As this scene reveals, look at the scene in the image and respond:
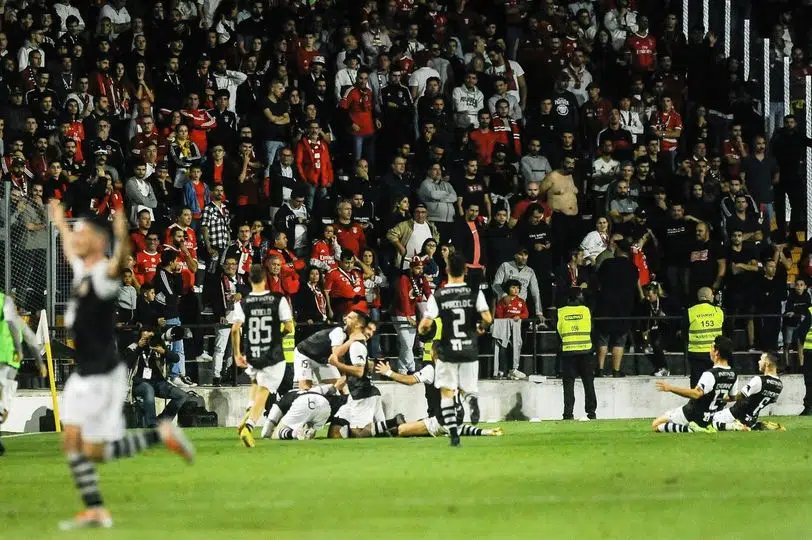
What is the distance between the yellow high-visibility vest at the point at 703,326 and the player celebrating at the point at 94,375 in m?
13.8

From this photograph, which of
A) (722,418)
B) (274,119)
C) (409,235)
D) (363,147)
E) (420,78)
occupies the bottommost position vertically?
(722,418)

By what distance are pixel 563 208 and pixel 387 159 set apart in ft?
10.5

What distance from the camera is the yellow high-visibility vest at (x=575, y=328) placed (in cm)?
2258

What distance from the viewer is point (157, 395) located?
21297 millimetres

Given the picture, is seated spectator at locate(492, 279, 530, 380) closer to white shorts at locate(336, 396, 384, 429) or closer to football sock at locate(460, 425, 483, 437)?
white shorts at locate(336, 396, 384, 429)

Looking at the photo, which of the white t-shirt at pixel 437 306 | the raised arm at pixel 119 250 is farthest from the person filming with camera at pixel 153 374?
the raised arm at pixel 119 250

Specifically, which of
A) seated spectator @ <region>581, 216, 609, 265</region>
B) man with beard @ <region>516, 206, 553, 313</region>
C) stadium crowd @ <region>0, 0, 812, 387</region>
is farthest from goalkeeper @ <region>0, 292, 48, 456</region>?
seated spectator @ <region>581, 216, 609, 265</region>

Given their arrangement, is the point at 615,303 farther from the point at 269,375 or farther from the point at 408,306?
the point at 269,375

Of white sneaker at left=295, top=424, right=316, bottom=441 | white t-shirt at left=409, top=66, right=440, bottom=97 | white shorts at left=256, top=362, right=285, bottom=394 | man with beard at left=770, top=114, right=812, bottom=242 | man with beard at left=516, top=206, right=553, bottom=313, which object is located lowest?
white sneaker at left=295, top=424, right=316, bottom=441

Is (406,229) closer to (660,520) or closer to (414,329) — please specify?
(414,329)

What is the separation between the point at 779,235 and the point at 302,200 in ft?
31.2

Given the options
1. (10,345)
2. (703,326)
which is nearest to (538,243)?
(703,326)

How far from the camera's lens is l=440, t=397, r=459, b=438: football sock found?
16.4m

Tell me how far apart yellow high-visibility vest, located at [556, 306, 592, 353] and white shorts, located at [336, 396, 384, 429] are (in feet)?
14.8
